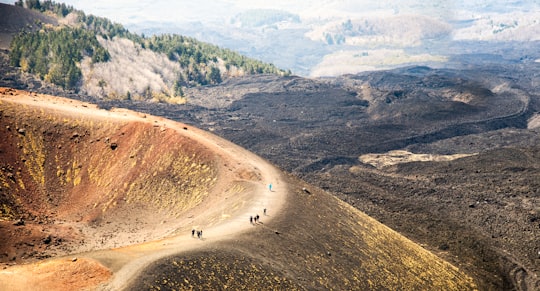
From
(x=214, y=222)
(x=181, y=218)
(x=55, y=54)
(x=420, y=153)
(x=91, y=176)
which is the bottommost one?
(x=420, y=153)

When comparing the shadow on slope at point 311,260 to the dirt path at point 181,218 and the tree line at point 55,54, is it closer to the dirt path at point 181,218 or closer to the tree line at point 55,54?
the dirt path at point 181,218

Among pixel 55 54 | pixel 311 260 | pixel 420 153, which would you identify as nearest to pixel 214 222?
pixel 311 260

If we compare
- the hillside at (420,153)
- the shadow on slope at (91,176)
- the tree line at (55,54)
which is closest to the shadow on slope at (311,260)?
the hillside at (420,153)

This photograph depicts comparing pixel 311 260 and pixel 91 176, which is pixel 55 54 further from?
pixel 311 260

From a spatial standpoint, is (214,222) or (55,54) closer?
(214,222)

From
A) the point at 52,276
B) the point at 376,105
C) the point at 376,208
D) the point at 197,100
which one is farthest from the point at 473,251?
the point at 197,100

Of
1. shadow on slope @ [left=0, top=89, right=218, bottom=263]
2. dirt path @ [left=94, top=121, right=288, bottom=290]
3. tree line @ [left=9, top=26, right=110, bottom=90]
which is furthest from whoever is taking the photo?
tree line @ [left=9, top=26, right=110, bottom=90]

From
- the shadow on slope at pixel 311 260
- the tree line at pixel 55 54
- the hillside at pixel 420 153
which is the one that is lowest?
the hillside at pixel 420 153

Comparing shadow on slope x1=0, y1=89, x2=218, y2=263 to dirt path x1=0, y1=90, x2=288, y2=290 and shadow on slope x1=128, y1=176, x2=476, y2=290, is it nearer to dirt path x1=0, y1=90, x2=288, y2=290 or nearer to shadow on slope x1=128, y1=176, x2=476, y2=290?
dirt path x1=0, y1=90, x2=288, y2=290

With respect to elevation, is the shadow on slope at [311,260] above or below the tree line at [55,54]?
below

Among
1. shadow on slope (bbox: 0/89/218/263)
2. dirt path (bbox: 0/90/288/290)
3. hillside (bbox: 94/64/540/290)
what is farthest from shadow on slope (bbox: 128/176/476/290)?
shadow on slope (bbox: 0/89/218/263)
